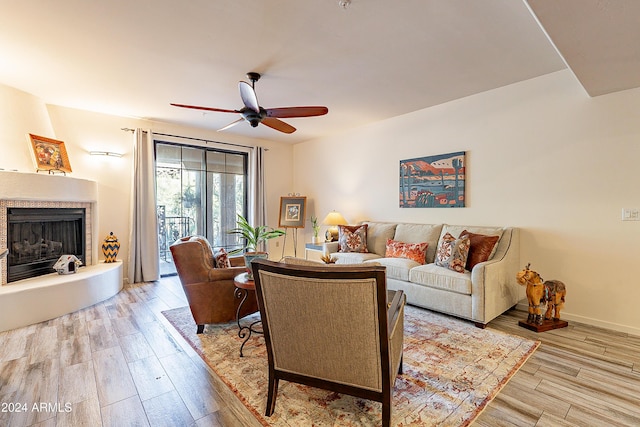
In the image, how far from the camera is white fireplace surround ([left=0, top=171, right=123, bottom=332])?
121 inches

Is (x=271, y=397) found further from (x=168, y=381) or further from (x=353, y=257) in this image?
(x=353, y=257)

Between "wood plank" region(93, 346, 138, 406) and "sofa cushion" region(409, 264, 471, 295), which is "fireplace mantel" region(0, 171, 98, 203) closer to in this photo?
"wood plank" region(93, 346, 138, 406)

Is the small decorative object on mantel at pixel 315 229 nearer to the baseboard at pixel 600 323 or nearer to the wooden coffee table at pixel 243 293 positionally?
the wooden coffee table at pixel 243 293

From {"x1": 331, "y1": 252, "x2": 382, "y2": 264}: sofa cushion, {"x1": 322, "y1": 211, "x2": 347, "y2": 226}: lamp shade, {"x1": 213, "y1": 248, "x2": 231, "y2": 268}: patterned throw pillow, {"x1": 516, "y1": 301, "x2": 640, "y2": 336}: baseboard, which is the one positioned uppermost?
{"x1": 322, "y1": 211, "x2": 347, "y2": 226}: lamp shade

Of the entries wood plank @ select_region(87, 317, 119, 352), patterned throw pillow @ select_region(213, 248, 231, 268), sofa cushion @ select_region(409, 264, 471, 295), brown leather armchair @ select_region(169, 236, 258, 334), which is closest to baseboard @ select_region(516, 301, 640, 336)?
sofa cushion @ select_region(409, 264, 471, 295)

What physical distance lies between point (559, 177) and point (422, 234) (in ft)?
5.35

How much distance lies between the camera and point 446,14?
224cm

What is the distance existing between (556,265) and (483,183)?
1.20 meters

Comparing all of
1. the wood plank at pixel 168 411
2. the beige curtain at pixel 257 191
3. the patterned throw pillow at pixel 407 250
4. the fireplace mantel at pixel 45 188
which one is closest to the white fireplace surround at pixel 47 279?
the fireplace mantel at pixel 45 188

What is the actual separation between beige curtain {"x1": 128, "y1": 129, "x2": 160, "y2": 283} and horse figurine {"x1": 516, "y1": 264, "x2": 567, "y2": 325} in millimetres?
5139

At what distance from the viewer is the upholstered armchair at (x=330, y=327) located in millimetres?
1410

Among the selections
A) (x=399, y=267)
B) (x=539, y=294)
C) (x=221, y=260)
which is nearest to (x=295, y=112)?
(x=221, y=260)

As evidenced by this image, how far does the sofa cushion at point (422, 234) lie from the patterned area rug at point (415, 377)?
108 centimetres

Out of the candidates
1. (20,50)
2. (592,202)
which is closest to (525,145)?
(592,202)
